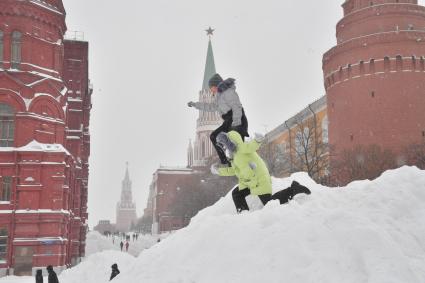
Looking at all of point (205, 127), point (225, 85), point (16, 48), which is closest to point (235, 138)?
point (225, 85)

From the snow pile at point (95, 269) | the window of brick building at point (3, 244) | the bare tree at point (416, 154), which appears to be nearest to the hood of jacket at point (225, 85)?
the snow pile at point (95, 269)

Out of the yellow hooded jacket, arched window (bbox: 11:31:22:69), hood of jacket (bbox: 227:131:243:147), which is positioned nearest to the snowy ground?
the yellow hooded jacket

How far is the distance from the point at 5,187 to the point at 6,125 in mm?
3359

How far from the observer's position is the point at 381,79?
42625 millimetres

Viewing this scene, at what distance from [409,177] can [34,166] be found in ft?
74.4

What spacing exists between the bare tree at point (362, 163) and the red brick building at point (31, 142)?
1960 centimetres

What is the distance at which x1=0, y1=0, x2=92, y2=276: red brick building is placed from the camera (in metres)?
26.5

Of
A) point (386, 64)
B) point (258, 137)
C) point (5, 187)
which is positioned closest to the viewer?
point (258, 137)

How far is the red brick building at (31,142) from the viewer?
1043 inches

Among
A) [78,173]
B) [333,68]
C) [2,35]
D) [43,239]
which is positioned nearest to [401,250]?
[43,239]

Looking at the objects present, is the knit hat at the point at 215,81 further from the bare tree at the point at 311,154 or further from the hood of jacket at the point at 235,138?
the bare tree at the point at 311,154

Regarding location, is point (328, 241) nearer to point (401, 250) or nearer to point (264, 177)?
point (401, 250)

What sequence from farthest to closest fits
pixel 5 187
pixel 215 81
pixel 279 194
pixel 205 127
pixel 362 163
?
pixel 205 127 → pixel 362 163 → pixel 5 187 → pixel 215 81 → pixel 279 194

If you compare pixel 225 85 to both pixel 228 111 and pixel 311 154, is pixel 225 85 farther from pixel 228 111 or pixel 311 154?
pixel 311 154
